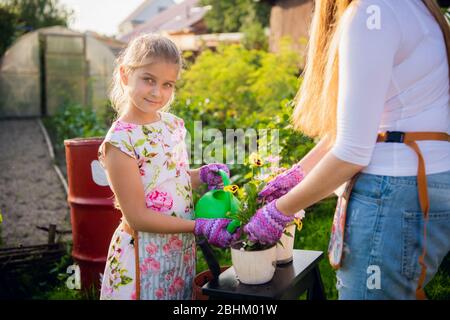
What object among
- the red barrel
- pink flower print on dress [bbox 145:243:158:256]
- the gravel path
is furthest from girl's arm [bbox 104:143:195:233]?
the gravel path

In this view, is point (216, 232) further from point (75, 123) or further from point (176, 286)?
point (75, 123)

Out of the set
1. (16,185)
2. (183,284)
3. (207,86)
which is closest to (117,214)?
(183,284)

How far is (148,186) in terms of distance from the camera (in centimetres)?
197

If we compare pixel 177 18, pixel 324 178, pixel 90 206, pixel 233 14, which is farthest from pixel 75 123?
pixel 177 18

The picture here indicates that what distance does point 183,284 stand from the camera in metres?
2.09

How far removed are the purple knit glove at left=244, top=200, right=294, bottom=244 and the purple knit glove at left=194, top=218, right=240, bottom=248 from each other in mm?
136

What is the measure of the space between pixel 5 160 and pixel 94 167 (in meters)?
5.98

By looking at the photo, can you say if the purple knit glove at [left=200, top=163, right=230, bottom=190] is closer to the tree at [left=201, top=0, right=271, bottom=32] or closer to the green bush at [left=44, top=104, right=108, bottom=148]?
the green bush at [left=44, top=104, right=108, bottom=148]

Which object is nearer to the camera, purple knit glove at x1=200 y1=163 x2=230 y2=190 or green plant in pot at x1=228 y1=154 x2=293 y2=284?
green plant in pot at x1=228 y1=154 x2=293 y2=284

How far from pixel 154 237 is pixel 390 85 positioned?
102cm

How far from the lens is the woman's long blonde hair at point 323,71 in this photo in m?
1.58

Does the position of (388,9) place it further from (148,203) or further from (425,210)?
(148,203)

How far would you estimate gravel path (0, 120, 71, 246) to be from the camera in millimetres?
5188

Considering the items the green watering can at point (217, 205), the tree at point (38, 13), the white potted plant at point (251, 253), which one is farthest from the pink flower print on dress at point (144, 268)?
the tree at point (38, 13)
